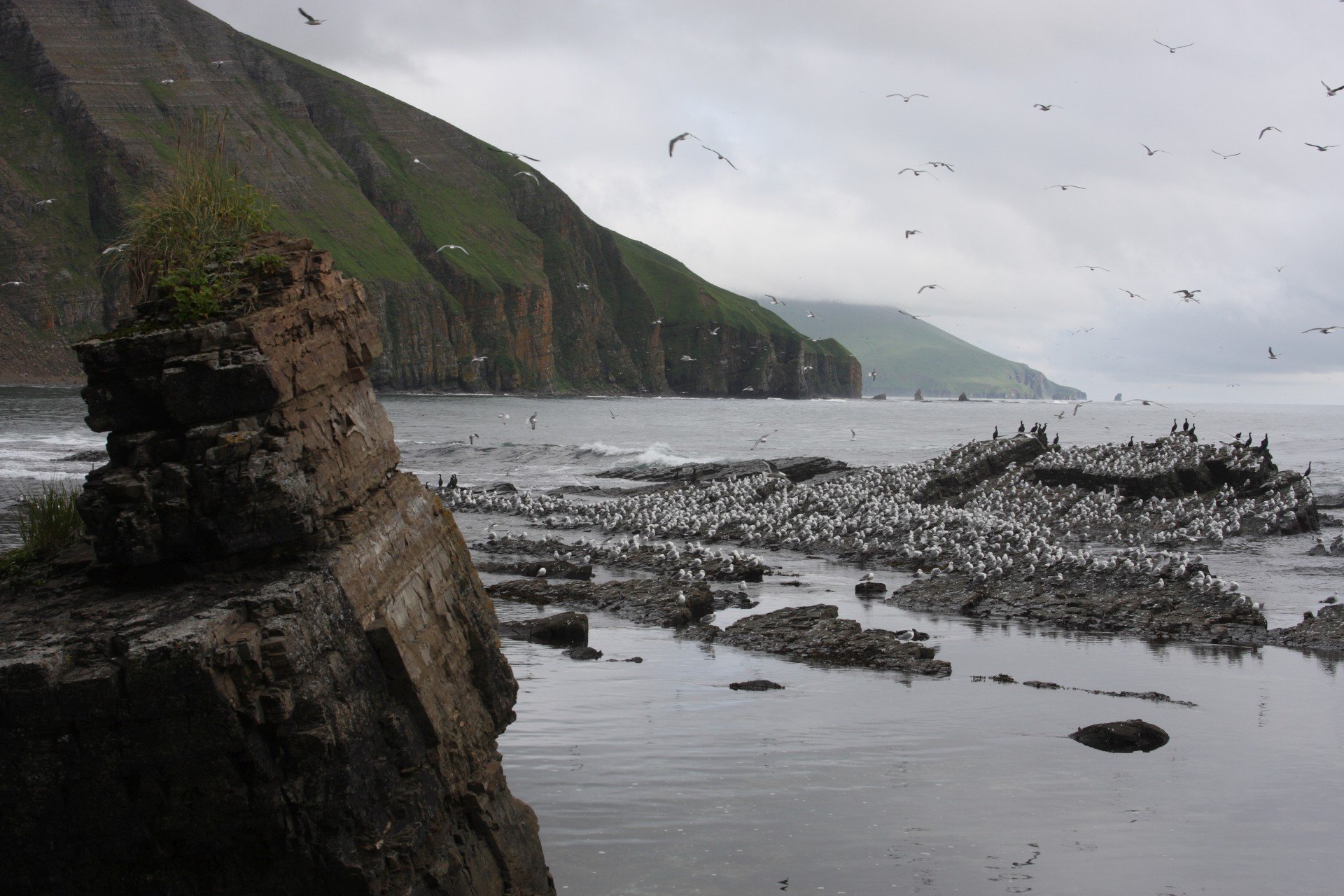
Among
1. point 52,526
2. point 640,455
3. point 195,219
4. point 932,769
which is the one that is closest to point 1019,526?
point 932,769

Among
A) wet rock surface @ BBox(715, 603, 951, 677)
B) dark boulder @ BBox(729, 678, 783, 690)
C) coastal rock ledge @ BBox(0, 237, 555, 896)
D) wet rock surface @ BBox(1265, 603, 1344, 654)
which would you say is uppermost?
coastal rock ledge @ BBox(0, 237, 555, 896)

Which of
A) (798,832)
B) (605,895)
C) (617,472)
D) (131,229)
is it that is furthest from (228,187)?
(617,472)

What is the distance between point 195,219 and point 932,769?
7.82m

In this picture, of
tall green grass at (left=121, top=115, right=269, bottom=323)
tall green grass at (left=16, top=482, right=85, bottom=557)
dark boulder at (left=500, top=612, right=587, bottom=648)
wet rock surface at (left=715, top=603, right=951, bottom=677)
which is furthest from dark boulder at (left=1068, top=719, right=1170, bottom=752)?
tall green grass at (left=16, top=482, right=85, bottom=557)

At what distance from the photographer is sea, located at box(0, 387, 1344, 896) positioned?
7359 millimetres

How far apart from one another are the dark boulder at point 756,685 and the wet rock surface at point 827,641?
1450 mm

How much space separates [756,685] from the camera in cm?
1189

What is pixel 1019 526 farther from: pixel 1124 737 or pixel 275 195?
pixel 275 195

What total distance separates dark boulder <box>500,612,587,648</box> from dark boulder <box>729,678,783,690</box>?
2762mm

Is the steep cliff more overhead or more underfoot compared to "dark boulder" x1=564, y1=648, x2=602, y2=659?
more overhead

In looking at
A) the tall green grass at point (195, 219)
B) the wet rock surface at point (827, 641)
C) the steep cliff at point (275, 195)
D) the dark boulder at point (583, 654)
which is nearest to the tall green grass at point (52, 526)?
the tall green grass at point (195, 219)

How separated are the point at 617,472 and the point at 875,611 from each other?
32.3 metres

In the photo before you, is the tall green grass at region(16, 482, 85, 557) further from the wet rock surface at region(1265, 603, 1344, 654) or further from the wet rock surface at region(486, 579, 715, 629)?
the wet rock surface at region(1265, 603, 1344, 654)

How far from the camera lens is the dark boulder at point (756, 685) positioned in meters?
11.8
